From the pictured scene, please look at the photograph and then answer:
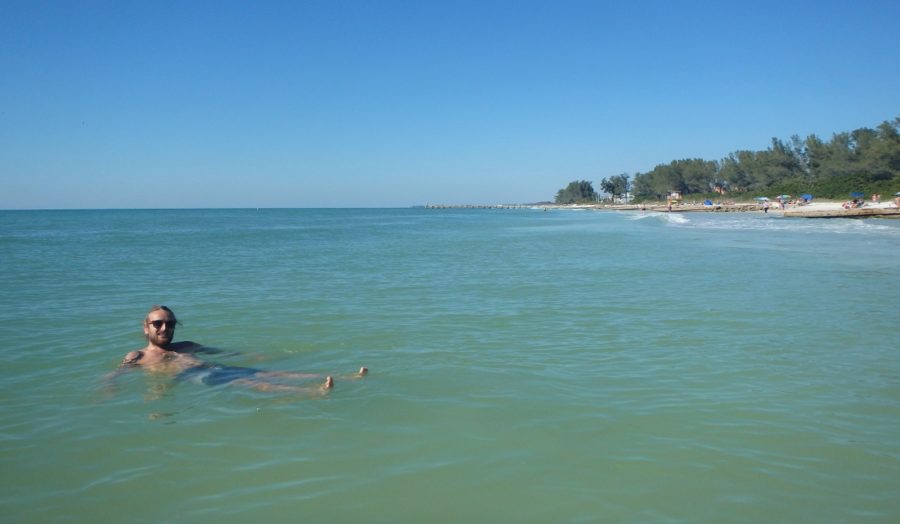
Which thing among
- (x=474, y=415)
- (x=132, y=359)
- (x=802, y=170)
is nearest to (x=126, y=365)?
(x=132, y=359)

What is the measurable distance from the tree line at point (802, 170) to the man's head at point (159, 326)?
94.3 m

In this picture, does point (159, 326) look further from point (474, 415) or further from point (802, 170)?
point (802, 170)

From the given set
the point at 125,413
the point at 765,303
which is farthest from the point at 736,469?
the point at 765,303

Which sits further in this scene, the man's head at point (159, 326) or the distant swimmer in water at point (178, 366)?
the man's head at point (159, 326)

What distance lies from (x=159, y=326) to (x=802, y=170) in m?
140

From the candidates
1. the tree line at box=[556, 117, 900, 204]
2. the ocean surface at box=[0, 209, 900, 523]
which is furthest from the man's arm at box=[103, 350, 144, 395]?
the tree line at box=[556, 117, 900, 204]

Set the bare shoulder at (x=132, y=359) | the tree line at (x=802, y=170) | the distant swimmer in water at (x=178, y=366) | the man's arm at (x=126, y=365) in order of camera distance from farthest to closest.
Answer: the tree line at (x=802, y=170), the bare shoulder at (x=132, y=359), the man's arm at (x=126, y=365), the distant swimmer in water at (x=178, y=366)

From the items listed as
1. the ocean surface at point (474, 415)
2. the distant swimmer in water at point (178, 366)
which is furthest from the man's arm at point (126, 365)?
the ocean surface at point (474, 415)

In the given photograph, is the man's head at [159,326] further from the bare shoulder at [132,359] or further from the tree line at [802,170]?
the tree line at [802,170]

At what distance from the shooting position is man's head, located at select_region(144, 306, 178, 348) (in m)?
7.87

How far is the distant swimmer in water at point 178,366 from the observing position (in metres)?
7.40

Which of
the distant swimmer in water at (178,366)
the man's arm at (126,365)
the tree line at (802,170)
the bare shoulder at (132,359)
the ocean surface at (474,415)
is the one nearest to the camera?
the ocean surface at (474,415)

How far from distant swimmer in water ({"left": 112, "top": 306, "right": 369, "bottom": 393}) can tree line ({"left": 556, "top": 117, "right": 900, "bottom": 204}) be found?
93.8 m

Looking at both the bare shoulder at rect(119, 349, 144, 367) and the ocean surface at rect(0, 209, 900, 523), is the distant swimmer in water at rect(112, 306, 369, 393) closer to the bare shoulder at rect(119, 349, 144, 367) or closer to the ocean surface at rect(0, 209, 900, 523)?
the bare shoulder at rect(119, 349, 144, 367)
